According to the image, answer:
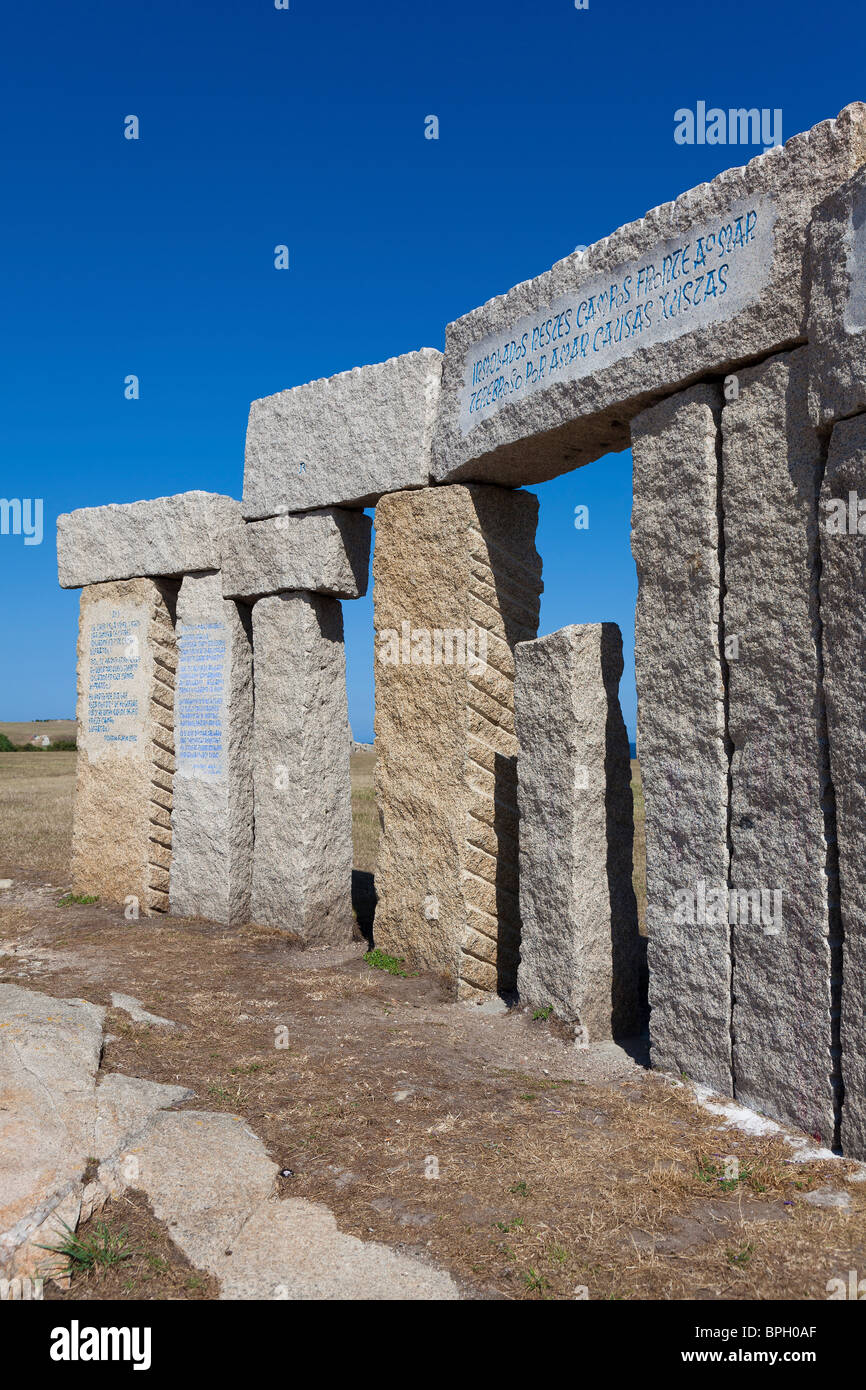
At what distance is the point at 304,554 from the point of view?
6730 mm

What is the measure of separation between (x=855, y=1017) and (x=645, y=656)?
171 cm

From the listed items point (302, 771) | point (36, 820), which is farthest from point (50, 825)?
point (302, 771)

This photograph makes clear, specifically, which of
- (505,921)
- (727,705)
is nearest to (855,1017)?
(727,705)

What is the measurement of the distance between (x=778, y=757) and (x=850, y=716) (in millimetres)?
402

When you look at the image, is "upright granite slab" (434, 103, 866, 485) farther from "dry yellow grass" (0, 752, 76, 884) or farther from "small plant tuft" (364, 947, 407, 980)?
"dry yellow grass" (0, 752, 76, 884)

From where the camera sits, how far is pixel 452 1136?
147 inches

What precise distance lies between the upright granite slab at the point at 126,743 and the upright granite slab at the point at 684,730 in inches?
176

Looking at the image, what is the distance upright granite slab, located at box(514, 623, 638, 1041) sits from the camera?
4.88 m

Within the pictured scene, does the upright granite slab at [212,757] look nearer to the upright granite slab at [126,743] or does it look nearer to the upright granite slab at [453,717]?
the upright granite slab at [126,743]

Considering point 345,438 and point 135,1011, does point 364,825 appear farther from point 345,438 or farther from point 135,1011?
point 135,1011

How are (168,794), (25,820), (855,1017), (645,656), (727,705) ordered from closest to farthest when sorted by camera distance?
(855,1017)
(727,705)
(645,656)
(168,794)
(25,820)

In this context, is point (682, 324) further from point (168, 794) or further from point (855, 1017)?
point (168, 794)

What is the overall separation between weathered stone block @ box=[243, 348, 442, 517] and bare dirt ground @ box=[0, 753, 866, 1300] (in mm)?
3083

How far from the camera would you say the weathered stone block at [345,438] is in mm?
6004
